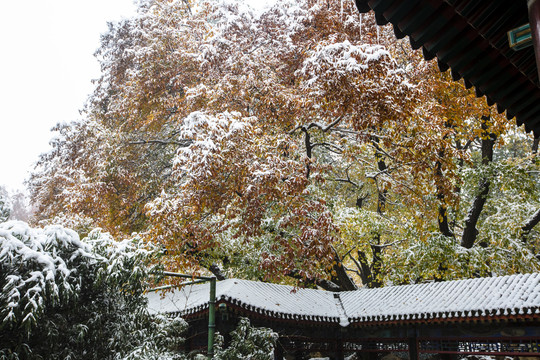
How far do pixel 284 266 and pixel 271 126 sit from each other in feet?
10.9

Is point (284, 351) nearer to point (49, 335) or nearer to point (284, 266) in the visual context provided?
point (284, 266)

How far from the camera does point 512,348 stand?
7.91 m

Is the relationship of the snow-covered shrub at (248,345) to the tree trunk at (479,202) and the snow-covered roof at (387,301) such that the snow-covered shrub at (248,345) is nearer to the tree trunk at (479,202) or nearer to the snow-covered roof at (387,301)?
the snow-covered roof at (387,301)

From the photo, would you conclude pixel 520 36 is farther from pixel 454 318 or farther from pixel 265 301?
pixel 265 301

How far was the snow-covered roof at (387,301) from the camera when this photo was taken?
805 cm

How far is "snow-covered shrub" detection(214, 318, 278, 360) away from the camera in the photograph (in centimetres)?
762

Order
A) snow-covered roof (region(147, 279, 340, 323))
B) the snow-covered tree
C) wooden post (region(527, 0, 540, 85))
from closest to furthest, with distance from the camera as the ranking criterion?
wooden post (region(527, 0, 540, 85)) → the snow-covered tree → snow-covered roof (region(147, 279, 340, 323))

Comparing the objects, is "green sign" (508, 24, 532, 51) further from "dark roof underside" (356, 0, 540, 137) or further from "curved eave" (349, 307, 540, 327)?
"curved eave" (349, 307, 540, 327)

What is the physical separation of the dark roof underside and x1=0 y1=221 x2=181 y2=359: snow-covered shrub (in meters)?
3.55

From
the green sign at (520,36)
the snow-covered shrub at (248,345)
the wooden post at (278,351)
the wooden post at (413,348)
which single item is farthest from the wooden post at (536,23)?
the wooden post at (278,351)

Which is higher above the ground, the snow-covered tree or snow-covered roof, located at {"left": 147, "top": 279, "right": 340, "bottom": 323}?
the snow-covered tree

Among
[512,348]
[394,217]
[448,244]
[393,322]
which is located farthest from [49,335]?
[394,217]

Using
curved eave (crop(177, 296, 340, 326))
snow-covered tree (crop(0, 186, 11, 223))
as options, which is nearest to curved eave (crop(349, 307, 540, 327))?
curved eave (crop(177, 296, 340, 326))

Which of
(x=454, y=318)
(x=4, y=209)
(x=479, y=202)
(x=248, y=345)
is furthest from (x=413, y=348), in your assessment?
(x=4, y=209)
